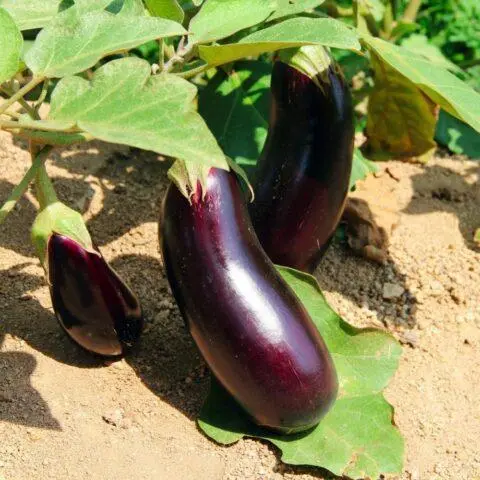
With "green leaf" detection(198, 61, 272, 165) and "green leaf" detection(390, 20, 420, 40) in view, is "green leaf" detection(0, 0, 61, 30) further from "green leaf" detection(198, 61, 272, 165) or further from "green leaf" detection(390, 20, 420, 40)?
"green leaf" detection(390, 20, 420, 40)

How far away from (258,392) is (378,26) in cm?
119

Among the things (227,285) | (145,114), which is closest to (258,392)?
(227,285)

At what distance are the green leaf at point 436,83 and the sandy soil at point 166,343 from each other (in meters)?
0.51

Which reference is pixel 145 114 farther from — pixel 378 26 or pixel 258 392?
pixel 378 26

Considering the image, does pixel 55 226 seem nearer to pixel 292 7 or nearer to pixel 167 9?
pixel 167 9

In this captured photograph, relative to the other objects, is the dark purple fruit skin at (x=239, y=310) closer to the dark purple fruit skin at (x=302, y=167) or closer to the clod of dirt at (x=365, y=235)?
the dark purple fruit skin at (x=302, y=167)

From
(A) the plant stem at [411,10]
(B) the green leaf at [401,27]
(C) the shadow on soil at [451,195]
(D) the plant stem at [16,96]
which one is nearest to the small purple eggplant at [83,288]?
(D) the plant stem at [16,96]

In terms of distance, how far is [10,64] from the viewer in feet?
4.02

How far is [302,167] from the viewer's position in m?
1.71

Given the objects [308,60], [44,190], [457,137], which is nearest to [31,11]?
[44,190]

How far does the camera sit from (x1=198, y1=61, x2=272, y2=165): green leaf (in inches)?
80.1

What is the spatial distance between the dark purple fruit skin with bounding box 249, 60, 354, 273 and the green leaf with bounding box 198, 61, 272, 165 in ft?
0.88

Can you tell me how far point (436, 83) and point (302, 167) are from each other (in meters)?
0.29

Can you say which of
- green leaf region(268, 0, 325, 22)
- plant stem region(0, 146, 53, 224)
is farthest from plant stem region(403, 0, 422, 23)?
plant stem region(0, 146, 53, 224)
